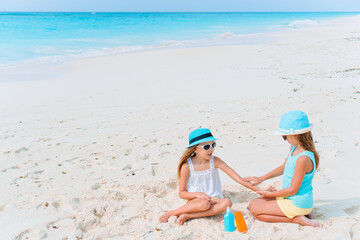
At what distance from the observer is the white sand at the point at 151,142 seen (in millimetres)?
3531

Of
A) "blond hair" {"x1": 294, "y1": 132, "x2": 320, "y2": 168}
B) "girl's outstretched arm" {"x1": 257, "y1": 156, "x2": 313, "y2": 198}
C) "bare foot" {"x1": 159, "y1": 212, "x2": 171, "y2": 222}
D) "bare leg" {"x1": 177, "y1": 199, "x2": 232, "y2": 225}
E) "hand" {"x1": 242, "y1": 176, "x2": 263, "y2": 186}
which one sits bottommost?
"bare foot" {"x1": 159, "y1": 212, "x2": 171, "y2": 222}

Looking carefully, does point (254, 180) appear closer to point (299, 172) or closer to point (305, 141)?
point (299, 172)

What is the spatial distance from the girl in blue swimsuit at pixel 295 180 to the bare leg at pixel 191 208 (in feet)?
1.81

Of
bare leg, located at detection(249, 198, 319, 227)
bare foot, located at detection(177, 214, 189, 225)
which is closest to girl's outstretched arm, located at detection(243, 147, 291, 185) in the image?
bare leg, located at detection(249, 198, 319, 227)

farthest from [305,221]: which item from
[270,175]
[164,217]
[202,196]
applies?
[164,217]

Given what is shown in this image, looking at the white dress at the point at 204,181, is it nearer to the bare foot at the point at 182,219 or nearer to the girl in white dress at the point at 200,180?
the girl in white dress at the point at 200,180

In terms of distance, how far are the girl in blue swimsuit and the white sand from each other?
0.12 metres

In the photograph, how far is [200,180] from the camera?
3.74 metres

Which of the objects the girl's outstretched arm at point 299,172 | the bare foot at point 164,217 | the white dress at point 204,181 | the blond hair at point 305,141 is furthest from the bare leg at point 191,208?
the blond hair at point 305,141

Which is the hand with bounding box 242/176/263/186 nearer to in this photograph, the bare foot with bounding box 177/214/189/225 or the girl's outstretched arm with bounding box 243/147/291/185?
the girl's outstretched arm with bounding box 243/147/291/185

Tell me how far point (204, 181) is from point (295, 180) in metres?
0.94

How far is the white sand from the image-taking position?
3531mm

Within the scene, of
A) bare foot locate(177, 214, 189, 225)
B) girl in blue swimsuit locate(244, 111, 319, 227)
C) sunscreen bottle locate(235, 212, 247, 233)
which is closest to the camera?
girl in blue swimsuit locate(244, 111, 319, 227)

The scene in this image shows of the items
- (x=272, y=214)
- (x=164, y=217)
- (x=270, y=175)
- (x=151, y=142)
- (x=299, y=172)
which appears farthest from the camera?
(x=151, y=142)
